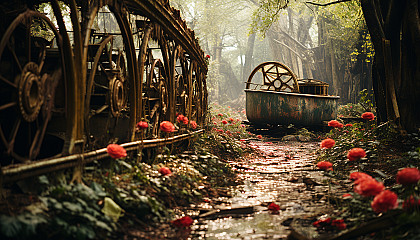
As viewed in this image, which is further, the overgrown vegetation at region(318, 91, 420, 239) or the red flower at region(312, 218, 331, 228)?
the red flower at region(312, 218, 331, 228)

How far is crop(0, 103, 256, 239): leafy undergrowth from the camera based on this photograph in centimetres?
227

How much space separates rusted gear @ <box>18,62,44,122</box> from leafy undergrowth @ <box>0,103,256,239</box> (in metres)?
0.50

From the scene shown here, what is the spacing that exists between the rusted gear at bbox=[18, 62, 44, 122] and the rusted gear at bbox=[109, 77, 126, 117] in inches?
45.9

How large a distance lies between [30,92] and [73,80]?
385 mm

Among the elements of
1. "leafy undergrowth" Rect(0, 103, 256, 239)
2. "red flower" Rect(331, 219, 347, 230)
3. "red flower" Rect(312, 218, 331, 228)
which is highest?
"leafy undergrowth" Rect(0, 103, 256, 239)

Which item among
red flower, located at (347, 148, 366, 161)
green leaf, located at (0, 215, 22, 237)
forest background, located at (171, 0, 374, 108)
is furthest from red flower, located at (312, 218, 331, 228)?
forest background, located at (171, 0, 374, 108)

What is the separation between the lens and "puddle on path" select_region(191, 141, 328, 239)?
3.14 meters

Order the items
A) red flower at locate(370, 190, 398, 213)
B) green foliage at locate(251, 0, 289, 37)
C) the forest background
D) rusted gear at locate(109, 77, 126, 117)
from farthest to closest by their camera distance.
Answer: the forest background < green foliage at locate(251, 0, 289, 37) < rusted gear at locate(109, 77, 126, 117) < red flower at locate(370, 190, 398, 213)

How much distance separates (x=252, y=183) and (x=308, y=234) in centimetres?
238

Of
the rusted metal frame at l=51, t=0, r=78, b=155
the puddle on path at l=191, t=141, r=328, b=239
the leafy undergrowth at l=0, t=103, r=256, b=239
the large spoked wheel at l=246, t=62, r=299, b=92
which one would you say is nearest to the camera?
the leafy undergrowth at l=0, t=103, r=256, b=239

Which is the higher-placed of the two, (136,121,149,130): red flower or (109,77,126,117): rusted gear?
(109,77,126,117): rusted gear

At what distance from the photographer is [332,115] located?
13078 mm

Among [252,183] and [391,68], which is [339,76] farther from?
[252,183]

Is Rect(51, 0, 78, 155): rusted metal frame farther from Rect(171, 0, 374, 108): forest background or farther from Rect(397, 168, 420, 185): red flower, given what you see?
Rect(171, 0, 374, 108): forest background
